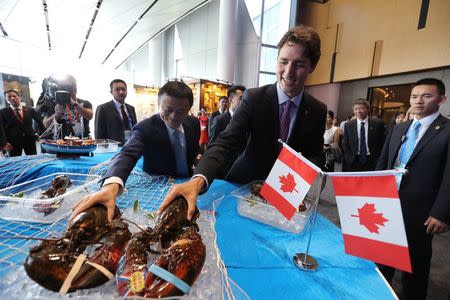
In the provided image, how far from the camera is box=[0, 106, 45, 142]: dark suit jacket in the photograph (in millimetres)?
4035

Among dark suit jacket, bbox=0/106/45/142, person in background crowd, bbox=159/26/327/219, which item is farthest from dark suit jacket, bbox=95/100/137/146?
person in background crowd, bbox=159/26/327/219

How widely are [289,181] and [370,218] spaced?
1.13 ft

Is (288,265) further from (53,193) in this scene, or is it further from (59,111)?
(59,111)

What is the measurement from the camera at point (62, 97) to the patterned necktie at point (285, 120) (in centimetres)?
225

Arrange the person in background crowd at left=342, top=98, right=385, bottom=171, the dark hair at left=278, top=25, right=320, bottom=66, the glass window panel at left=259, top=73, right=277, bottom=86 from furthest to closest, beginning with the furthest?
1. the glass window panel at left=259, top=73, right=277, bottom=86
2. the person in background crowd at left=342, top=98, right=385, bottom=171
3. the dark hair at left=278, top=25, right=320, bottom=66

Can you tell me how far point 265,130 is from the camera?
1583 mm

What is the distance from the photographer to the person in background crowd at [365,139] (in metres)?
4.14

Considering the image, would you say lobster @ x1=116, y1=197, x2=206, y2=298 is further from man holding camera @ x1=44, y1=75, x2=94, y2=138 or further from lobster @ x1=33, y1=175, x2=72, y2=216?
man holding camera @ x1=44, y1=75, x2=94, y2=138

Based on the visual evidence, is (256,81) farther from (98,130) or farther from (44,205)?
(44,205)

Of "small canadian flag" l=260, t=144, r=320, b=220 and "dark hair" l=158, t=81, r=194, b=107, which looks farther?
"dark hair" l=158, t=81, r=194, b=107

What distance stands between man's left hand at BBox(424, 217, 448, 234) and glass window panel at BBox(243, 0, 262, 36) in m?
12.5

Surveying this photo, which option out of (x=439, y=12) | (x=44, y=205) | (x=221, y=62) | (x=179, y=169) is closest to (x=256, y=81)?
(x=221, y=62)

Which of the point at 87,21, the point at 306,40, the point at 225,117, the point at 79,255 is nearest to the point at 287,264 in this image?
the point at 79,255

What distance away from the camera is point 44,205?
1022mm
